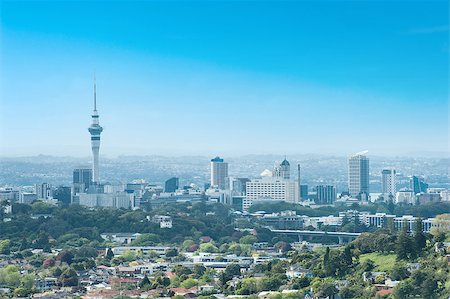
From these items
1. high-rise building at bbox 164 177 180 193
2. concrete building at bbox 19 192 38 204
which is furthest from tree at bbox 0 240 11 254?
high-rise building at bbox 164 177 180 193

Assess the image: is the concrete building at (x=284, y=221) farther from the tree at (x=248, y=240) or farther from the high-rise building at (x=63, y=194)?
the high-rise building at (x=63, y=194)

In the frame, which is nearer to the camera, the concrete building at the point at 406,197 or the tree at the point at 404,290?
the tree at the point at 404,290

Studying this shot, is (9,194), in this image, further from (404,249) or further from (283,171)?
(404,249)

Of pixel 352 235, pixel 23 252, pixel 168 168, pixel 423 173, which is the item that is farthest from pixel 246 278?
pixel 168 168

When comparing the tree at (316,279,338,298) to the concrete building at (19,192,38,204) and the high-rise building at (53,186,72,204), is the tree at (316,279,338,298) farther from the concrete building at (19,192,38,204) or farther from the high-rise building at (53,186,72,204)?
the high-rise building at (53,186,72,204)

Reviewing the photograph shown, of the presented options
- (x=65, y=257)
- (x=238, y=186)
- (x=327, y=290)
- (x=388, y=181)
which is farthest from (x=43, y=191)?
(x=327, y=290)

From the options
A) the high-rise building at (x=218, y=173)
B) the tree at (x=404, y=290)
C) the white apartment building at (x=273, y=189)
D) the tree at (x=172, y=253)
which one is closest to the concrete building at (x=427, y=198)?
the white apartment building at (x=273, y=189)
